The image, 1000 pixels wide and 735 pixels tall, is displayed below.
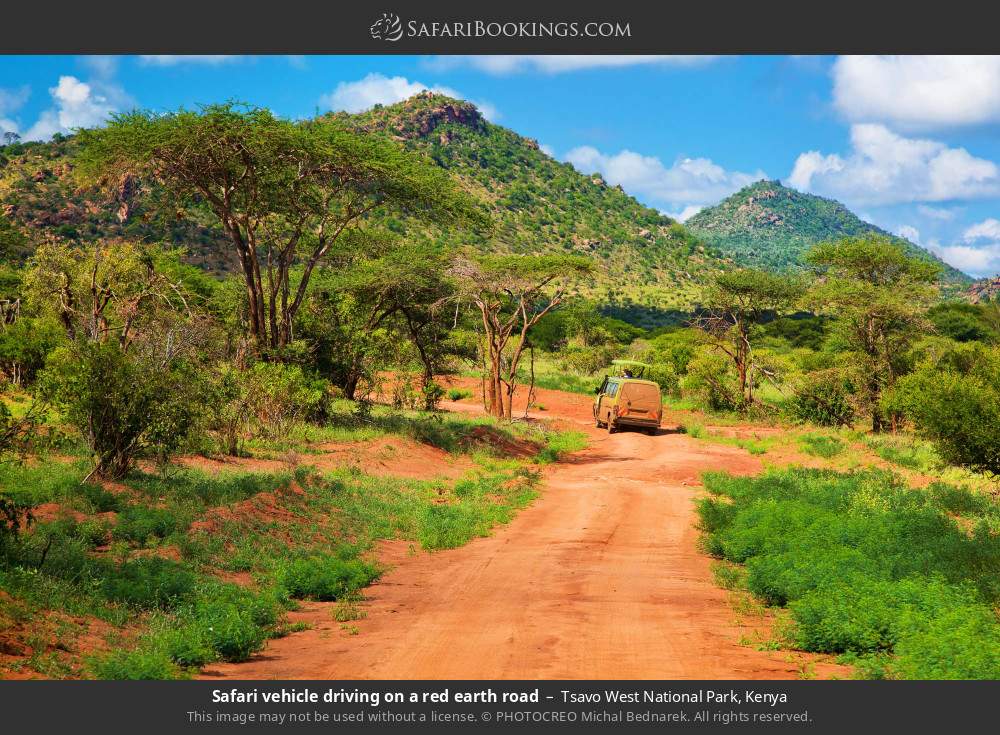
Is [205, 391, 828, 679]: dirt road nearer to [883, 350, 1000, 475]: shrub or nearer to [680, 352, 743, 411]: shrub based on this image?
[883, 350, 1000, 475]: shrub

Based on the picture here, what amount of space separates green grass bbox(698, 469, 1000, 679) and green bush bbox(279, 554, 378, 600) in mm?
4722

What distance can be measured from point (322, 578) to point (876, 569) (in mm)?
6504

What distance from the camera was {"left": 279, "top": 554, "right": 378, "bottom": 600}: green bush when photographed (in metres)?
10.4

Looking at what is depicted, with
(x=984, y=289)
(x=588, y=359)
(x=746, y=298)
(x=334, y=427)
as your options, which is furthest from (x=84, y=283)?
(x=984, y=289)

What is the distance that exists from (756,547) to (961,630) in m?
5.04

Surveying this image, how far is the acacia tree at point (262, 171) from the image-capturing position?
20.3 meters

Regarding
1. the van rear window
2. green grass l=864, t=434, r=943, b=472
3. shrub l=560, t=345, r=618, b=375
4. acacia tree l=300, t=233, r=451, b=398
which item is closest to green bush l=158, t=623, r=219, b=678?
acacia tree l=300, t=233, r=451, b=398

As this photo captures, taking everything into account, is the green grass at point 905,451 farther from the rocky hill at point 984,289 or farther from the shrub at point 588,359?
the rocky hill at point 984,289

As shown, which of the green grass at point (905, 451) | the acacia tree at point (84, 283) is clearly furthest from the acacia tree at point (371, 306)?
the green grass at point (905, 451)

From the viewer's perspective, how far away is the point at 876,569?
9.98 meters

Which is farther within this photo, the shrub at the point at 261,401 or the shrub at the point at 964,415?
the shrub at the point at 964,415

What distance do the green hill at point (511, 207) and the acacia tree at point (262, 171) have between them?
153 feet

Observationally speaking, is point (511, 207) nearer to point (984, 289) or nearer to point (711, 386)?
point (711, 386)

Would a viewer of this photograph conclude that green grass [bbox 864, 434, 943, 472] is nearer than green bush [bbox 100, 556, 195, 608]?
No
